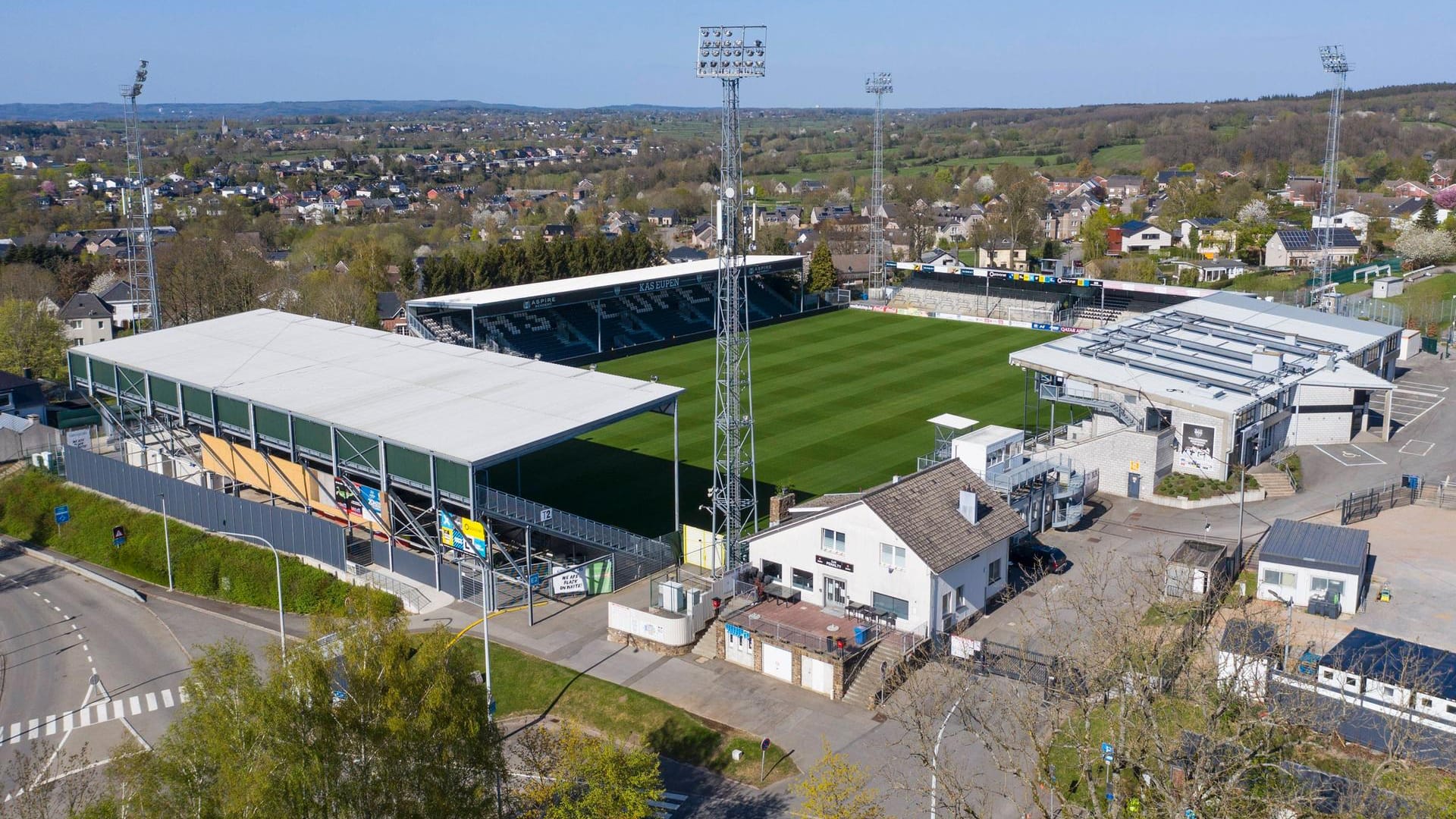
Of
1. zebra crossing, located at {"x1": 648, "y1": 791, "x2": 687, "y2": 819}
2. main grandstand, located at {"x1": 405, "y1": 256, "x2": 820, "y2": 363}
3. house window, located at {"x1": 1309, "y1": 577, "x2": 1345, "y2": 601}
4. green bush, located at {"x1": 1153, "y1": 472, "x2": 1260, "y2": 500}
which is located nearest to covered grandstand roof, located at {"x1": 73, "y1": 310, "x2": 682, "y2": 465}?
zebra crossing, located at {"x1": 648, "y1": 791, "x2": 687, "y2": 819}

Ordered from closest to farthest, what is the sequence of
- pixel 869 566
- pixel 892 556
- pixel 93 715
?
→ pixel 93 715, pixel 892 556, pixel 869 566

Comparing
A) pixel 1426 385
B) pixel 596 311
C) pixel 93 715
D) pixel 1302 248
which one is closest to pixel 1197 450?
pixel 1426 385

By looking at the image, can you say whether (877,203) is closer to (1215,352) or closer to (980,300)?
(980,300)

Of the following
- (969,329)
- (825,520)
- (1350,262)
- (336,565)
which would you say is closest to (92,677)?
(336,565)

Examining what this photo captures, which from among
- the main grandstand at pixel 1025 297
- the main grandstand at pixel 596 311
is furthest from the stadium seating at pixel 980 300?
the main grandstand at pixel 596 311

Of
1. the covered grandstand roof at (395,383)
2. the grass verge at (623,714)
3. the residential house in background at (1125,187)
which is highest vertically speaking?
the residential house in background at (1125,187)

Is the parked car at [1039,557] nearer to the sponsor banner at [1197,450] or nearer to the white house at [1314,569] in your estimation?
the white house at [1314,569]
